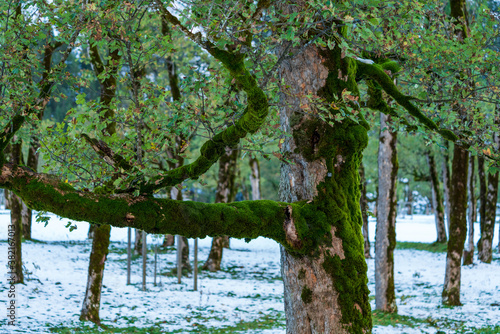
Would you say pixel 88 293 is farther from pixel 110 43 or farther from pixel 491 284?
pixel 491 284

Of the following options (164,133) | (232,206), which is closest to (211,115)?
(164,133)

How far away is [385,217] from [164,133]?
321 inches

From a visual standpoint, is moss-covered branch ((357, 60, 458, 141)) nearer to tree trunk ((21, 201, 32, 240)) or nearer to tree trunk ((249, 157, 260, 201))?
tree trunk ((21, 201, 32, 240))

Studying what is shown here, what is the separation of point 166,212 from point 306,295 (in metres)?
1.80

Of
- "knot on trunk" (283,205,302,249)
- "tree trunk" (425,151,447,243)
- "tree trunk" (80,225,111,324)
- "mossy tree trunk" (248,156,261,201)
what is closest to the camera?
"knot on trunk" (283,205,302,249)

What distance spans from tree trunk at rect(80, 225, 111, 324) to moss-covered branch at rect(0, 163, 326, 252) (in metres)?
5.58

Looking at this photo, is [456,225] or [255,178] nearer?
[456,225]

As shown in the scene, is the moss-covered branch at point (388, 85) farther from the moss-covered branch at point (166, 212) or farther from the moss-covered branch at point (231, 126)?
the moss-covered branch at point (231, 126)

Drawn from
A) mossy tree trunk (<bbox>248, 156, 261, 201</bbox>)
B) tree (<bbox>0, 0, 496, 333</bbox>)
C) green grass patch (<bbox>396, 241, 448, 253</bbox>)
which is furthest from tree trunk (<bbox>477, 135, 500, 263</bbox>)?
tree (<bbox>0, 0, 496, 333</bbox>)

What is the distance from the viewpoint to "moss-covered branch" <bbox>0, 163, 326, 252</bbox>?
3.97m

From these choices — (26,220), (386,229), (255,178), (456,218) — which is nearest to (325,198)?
(386,229)

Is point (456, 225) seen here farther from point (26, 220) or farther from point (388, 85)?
point (26, 220)

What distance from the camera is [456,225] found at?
12.0 m

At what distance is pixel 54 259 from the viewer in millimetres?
15992
